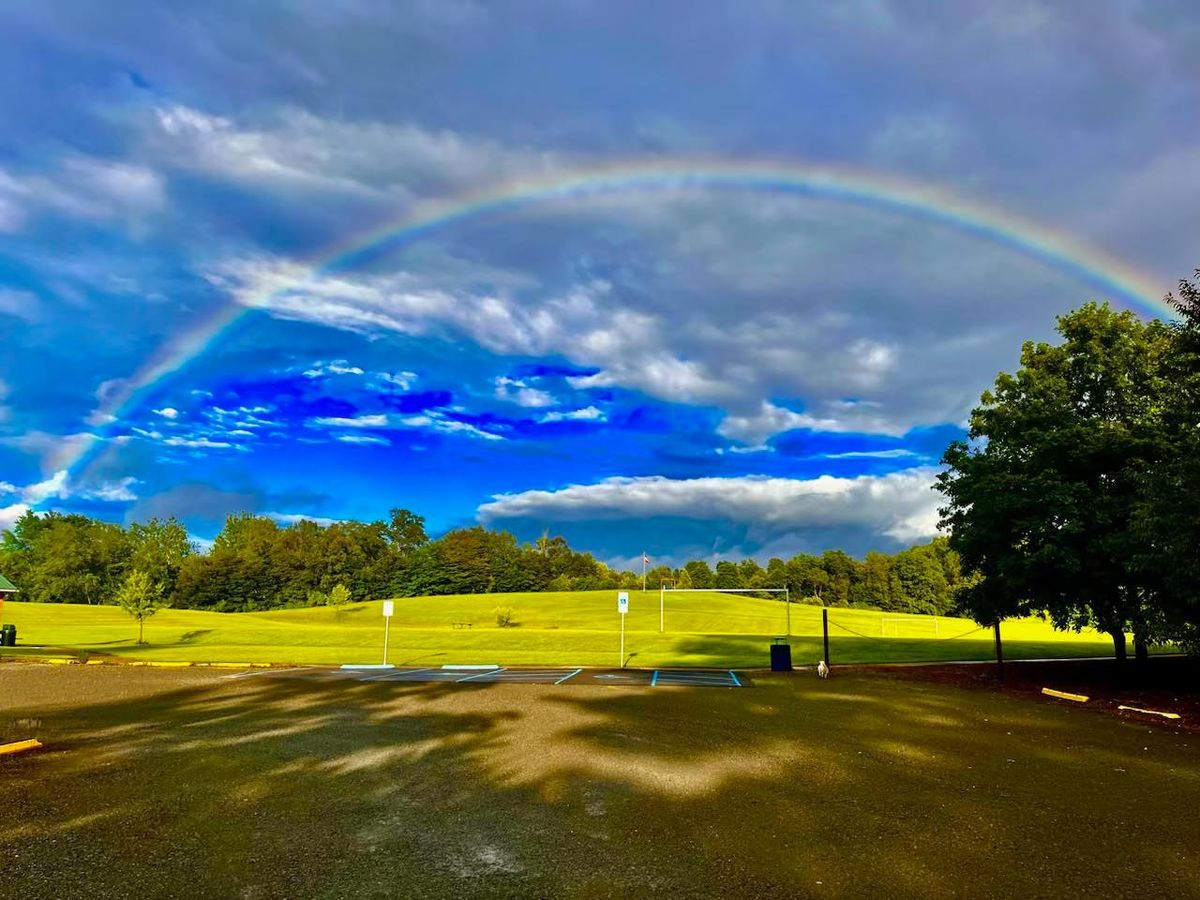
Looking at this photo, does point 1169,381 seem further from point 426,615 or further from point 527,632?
point 426,615

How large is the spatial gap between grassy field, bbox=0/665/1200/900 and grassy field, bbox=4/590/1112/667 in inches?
651

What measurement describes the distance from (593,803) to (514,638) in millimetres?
33541

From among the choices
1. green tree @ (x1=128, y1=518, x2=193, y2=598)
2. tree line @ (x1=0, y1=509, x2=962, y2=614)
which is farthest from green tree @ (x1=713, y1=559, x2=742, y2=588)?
green tree @ (x1=128, y1=518, x2=193, y2=598)

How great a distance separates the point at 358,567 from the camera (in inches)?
5030

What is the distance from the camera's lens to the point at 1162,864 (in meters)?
7.21

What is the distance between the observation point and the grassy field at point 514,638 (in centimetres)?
3394

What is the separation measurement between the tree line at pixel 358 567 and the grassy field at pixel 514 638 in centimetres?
2919

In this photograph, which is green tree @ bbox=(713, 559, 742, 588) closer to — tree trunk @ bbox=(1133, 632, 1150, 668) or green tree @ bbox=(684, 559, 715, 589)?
green tree @ bbox=(684, 559, 715, 589)

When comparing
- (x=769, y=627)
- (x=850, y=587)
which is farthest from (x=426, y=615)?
(x=850, y=587)

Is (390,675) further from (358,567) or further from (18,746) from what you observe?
(358,567)

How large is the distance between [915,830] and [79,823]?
9162 mm

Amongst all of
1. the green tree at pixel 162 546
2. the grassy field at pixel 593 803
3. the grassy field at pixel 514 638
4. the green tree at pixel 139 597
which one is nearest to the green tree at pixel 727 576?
the grassy field at pixel 514 638

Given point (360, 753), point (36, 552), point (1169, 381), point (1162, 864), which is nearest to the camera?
point (1162, 864)

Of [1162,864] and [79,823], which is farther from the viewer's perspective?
[79,823]
